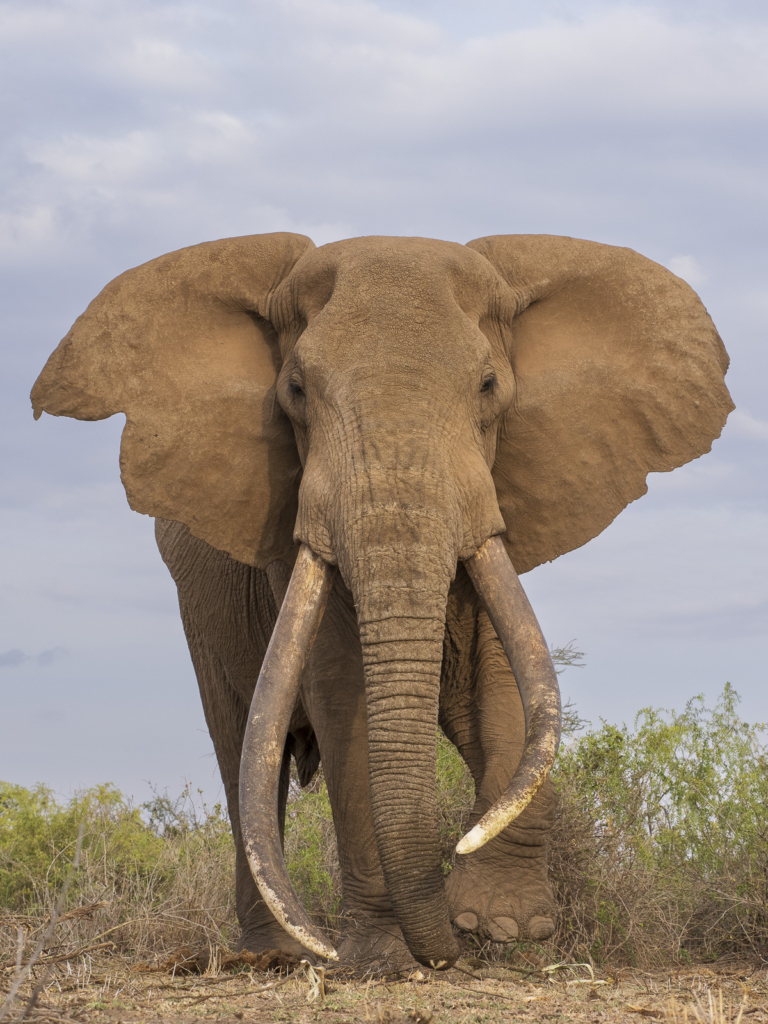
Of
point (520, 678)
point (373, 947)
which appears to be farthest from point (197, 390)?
point (373, 947)

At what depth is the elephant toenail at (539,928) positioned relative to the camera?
255 inches

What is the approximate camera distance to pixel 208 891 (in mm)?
10523

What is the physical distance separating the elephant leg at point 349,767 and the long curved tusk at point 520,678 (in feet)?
3.24

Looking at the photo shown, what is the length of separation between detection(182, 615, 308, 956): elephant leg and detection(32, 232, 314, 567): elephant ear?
91.3 inches

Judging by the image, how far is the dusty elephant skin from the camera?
5.79 metres

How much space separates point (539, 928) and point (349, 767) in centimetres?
131

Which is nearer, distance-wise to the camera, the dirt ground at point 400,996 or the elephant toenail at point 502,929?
the dirt ground at point 400,996

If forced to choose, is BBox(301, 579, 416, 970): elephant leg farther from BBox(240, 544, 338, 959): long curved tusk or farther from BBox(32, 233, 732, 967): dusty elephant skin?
BBox(240, 544, 338, 959): long curved tusk

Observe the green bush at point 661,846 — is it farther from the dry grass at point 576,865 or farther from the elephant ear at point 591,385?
the elephant ear at point 591,385

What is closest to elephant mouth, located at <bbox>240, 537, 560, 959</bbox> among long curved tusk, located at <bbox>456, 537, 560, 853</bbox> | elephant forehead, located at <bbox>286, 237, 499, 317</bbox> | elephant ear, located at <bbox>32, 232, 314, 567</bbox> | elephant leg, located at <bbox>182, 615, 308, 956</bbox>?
long curved tusk, located at <bbox>456, 537, 560, 853</bbox>

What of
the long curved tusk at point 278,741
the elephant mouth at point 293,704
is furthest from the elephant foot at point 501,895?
the long curved tusk at point 278,741

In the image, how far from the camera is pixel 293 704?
19.4 ft

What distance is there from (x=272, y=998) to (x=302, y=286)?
3.64 metres

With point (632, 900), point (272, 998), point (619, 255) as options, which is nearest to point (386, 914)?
point (272, 998)
